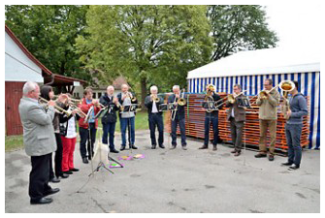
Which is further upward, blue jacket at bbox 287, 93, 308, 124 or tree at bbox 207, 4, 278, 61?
tree at bbox 207, 4, 278, 61

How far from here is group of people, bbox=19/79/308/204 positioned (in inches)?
141

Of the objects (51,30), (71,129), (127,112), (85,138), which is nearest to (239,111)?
(127,112)

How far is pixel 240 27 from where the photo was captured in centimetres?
2209

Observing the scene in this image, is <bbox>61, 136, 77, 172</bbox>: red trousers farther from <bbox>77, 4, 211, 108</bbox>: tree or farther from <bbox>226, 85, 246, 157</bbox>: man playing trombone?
<bbox>77, 4, 211, 108</bbox>: tree

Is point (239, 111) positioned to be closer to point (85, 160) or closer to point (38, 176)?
point (85, 160)

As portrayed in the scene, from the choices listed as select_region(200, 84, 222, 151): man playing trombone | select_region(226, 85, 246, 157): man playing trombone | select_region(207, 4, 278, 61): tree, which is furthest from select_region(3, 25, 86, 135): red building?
select_region(207, 4, 278, 61): tree

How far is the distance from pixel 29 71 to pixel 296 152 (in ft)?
34.2

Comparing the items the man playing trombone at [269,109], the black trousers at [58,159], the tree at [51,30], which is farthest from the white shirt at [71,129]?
the tree at [51,30]

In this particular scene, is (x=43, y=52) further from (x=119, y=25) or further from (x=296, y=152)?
(x=296, y=152)

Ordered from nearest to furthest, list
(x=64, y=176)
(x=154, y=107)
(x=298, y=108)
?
(x=64, y=176) → (x=298, y=108) → (x=154, y=107)

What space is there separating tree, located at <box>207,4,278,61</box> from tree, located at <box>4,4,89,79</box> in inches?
455

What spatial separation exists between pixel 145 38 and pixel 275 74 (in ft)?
40.1

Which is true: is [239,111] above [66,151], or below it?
above

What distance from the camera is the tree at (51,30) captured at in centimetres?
1891
